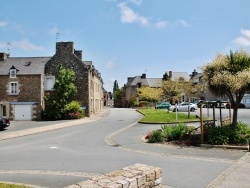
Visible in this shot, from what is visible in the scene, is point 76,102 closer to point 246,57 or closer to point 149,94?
point 246,57

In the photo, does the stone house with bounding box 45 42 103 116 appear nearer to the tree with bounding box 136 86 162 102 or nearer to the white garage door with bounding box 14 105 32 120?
the white garage door with bounding box 14 105 32 120

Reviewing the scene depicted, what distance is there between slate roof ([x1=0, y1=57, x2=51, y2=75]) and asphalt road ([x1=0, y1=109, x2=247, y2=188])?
21.7 meters

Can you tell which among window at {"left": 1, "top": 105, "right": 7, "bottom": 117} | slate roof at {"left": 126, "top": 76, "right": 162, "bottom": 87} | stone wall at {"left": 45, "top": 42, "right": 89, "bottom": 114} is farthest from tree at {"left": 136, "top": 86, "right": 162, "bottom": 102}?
window at {"left": 1, "top": 105, "right": 7, "bottom": 117}

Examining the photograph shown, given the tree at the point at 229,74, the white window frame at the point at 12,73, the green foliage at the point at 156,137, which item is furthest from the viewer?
the white window frame at the point at 12,73

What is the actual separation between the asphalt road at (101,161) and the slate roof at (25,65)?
21.7m

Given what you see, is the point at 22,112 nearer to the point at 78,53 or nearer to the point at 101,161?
the point at 78,53

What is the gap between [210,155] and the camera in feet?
46.3

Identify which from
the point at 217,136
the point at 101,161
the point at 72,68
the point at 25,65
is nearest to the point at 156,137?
the point at 217,136

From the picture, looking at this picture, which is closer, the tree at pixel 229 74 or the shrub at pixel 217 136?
the shrub at pixel 217 136

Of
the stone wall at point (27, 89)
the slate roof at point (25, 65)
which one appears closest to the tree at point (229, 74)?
the stone wall at point (27, 89)

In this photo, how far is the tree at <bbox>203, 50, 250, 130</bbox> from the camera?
640 inches

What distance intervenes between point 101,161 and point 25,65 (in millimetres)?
30568

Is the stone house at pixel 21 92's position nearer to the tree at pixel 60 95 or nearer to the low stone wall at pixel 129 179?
the tree at pixel 60 95

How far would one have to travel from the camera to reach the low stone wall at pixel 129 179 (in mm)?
6707
